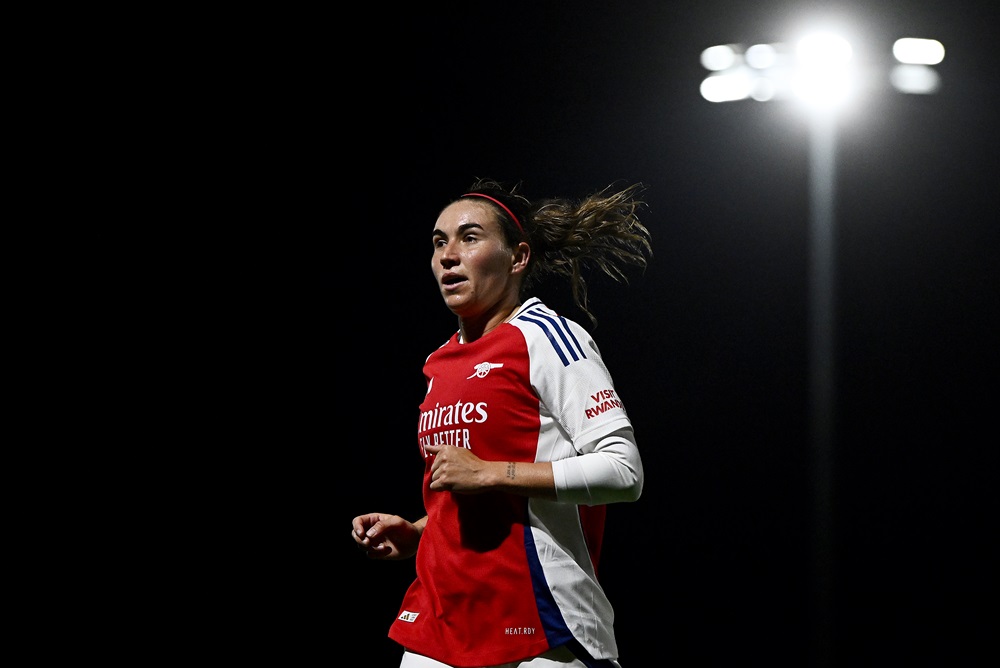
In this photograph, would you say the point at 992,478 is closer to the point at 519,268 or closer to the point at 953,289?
the point at 953,289

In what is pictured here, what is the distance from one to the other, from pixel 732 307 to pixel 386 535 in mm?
2314

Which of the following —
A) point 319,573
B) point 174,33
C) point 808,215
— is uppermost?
point 174,33

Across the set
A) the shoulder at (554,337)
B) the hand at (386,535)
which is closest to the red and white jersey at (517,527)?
the shoulder at (554,337)

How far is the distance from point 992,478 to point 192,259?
301 centimetres

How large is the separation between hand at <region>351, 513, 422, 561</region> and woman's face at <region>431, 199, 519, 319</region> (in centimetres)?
40

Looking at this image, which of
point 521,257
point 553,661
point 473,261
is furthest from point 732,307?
point 553,661

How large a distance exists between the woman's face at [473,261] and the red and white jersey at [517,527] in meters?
0.14

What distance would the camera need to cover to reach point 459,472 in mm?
1409

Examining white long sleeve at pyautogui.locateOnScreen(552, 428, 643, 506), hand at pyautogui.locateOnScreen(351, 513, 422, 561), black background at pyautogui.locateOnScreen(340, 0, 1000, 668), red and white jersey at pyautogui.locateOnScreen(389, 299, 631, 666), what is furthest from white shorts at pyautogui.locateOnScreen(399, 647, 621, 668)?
black background at pyautogui.locateOnScreen(340, 0, 1000, 668)

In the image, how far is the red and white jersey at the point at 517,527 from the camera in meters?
1.44

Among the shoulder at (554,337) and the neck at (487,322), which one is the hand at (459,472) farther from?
the neck at (487,322)

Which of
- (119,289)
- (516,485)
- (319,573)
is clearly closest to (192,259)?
(119,289)

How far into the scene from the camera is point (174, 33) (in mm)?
3334

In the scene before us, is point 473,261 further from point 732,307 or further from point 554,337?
point 732,307
